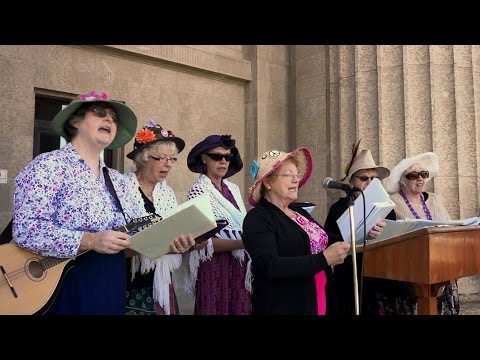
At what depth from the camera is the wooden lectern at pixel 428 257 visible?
2.92 m

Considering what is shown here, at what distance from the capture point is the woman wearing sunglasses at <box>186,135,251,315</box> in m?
3.69

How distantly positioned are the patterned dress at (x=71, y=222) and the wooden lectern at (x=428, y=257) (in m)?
1.45

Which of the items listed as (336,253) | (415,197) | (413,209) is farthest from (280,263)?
(415,197)

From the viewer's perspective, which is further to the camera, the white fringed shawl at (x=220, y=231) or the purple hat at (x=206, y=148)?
the purple hat at (x=206, y=148)

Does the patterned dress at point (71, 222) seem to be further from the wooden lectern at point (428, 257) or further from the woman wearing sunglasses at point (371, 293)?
the woman wearing sunglasses at point (371, 293)

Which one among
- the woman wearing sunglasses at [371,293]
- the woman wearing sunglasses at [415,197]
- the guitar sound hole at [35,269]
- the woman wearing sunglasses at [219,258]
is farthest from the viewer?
the woman wearing sunglasses at [415,197]

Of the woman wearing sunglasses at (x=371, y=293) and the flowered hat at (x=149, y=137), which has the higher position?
the flowered hat at (x=149, y=137)

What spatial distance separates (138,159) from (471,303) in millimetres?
4201

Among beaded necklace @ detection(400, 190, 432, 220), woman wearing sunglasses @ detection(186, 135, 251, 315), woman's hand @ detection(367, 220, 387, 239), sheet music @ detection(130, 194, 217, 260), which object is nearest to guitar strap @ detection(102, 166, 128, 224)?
sheet music @ detection(130, 194, 217, 260)

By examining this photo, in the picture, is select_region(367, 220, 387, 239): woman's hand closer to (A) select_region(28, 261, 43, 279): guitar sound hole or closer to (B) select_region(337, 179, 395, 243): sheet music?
(B) select_region(337, 179, 395, 243): sheet music

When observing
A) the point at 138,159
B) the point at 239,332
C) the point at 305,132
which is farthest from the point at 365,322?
the point at 305,132

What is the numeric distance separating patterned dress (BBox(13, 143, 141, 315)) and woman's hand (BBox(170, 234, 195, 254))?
29 cm

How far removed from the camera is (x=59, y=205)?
258 centimetres

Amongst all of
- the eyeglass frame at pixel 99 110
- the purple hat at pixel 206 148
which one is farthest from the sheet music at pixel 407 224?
the eyeglass frame at pixel 99 110
